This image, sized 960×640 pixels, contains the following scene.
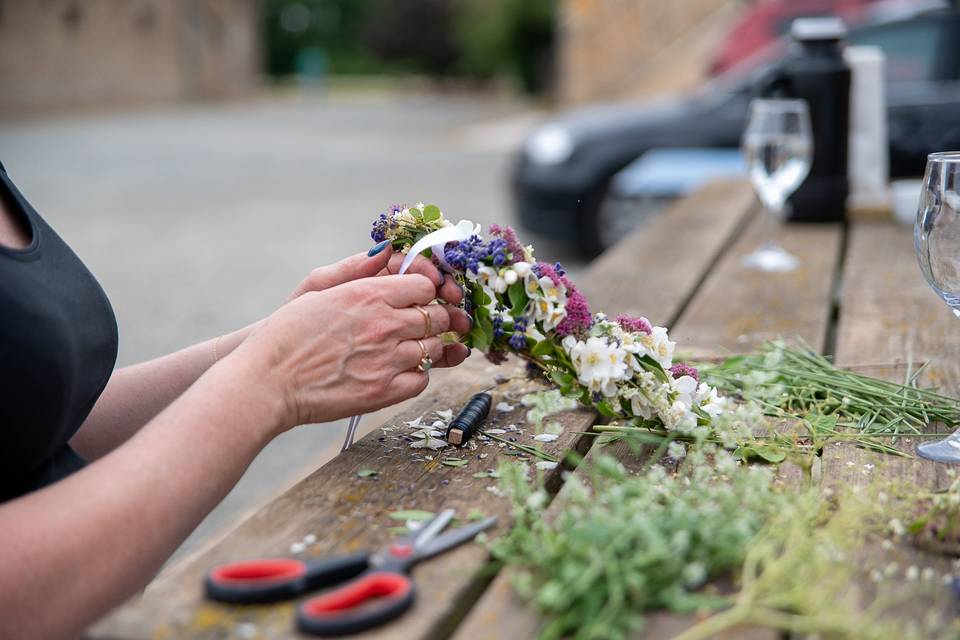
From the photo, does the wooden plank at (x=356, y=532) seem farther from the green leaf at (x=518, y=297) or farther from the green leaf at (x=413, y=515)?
the green leaf at (x=518, y=297)

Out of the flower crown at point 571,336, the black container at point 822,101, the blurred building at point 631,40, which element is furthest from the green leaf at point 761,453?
the blurred building at point 631,40

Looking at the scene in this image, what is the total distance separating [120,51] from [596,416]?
30890 mm

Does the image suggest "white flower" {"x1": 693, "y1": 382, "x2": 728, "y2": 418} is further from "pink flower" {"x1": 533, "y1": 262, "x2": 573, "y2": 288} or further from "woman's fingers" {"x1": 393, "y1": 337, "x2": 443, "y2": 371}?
"woman's fingers" {"x1": 393, "y1": 337, "x2": 443, "y2": 371}

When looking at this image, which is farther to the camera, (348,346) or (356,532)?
(348,346)

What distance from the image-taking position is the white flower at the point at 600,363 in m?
1.22

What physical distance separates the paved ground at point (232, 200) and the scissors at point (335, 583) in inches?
91.7

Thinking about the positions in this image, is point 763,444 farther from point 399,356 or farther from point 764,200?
point 764,200

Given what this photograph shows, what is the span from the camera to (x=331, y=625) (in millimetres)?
826

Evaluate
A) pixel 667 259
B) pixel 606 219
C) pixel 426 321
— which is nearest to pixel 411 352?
pixel 426 321

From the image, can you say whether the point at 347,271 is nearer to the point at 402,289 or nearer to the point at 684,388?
the point at 402,289

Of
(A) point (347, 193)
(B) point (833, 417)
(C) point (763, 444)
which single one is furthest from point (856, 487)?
(A) point (347, 193)

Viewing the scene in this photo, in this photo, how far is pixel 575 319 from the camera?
1.24 metres

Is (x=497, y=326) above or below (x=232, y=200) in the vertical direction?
above

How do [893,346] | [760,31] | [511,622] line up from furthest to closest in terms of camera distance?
1. [760,31]
2. [893,346]
3. [511,622]
